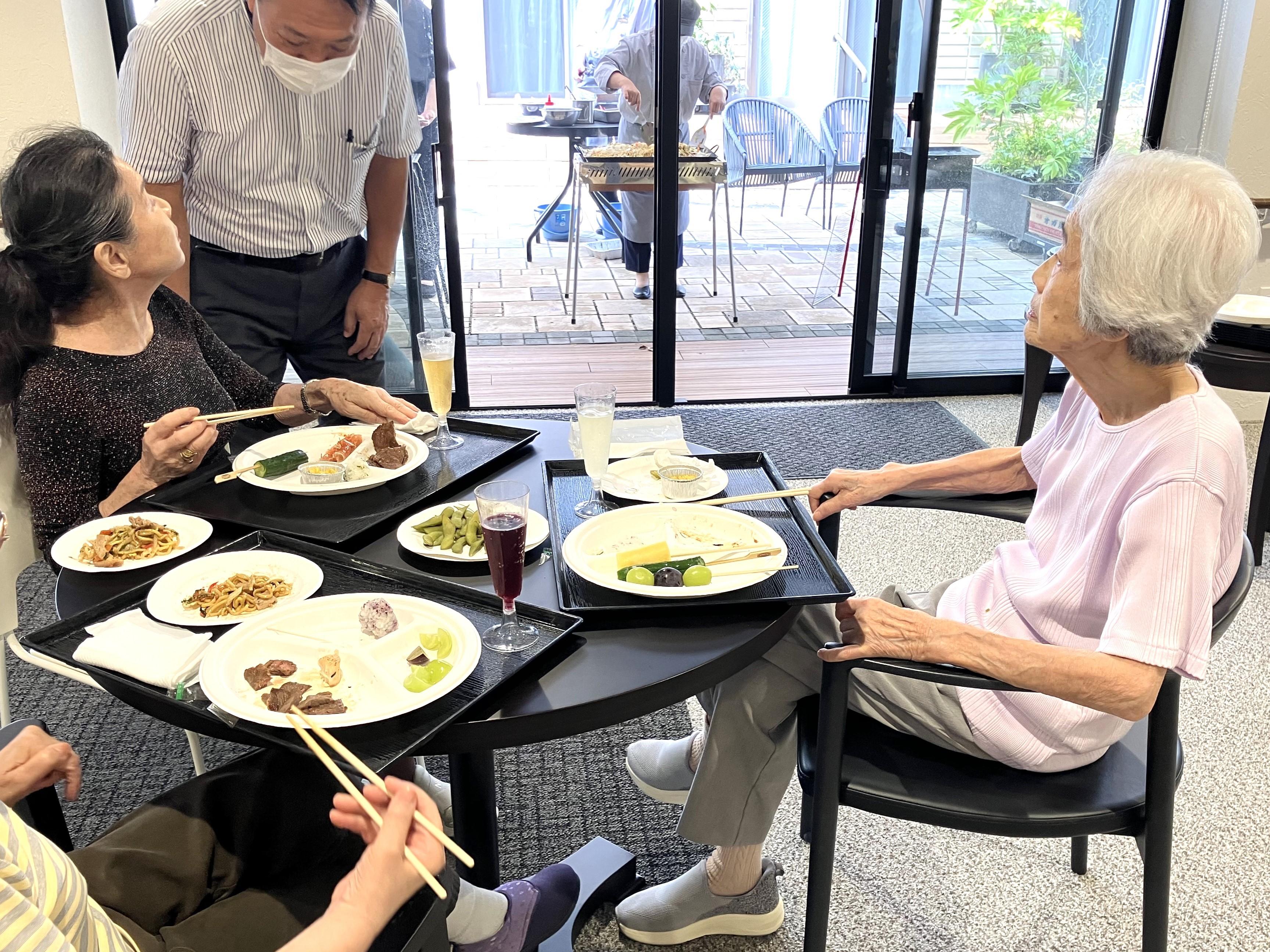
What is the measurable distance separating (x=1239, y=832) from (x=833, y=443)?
222 cm

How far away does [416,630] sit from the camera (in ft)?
4.02

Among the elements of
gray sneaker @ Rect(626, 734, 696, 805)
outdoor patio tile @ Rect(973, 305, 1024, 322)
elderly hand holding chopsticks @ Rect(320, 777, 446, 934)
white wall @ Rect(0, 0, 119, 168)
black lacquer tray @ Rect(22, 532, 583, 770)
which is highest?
white wall @ Rect(0, 0, 119, 168)

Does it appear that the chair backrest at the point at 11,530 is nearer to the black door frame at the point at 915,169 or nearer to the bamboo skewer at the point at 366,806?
the bamboo skewer at the point at 366,806

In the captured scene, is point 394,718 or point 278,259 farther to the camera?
point 278,259

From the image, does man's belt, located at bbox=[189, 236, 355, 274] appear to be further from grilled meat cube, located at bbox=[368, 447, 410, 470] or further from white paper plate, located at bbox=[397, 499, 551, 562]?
white paper plate, located at bbox=[397, 499, 551, 562]

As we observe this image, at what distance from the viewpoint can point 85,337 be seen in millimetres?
1762

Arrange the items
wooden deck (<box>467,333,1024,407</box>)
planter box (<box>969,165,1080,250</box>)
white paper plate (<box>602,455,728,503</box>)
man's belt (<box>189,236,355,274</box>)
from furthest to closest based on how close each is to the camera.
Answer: wooden deck (<box>467,333,1024,407</box>) → planter box (<box>969,165,1080,250</box>) → man's belt (<box>189,236,355,274</box>) → white paper plate (<box>602,455,728,503</box>)

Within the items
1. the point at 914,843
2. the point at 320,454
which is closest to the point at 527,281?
the point at 320,454

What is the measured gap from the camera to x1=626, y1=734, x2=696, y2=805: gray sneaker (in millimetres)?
1919

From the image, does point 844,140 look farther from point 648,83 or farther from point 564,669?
point 564,669

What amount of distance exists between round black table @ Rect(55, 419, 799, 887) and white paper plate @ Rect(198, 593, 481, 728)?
0.05 meters

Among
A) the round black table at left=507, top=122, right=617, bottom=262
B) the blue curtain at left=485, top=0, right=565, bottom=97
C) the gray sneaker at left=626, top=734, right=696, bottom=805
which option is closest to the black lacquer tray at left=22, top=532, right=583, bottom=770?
the gray sneaker at left=626, top=734, right=696, bottom=805

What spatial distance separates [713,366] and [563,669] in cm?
383

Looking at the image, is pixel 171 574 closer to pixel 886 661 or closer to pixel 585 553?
pixel 585 553
